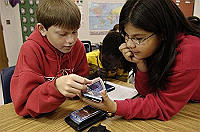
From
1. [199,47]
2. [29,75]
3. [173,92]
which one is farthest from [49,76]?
[199,47]

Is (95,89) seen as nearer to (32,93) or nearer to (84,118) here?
(84,118)

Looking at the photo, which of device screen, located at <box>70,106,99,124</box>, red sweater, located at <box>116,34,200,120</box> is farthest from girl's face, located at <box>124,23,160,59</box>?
device screen, located at <box>70,106,99,124</box>

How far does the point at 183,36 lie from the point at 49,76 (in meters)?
0.72

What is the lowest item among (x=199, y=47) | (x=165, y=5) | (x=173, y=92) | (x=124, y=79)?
(x=124, y=79)

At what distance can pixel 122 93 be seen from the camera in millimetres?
1003

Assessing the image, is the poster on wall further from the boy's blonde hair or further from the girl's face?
the girl's face

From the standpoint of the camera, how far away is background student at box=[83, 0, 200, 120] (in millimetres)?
704

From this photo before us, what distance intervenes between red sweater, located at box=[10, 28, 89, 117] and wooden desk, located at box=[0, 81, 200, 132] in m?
0.04

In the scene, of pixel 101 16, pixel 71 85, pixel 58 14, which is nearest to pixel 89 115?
pixel 71 85

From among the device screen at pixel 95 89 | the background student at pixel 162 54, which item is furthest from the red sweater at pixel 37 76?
the background student at pixel 162 54

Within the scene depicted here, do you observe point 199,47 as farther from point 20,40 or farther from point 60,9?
point 20,40

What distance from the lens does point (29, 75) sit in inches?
29.0

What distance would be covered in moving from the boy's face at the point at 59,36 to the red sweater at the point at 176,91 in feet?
1.34

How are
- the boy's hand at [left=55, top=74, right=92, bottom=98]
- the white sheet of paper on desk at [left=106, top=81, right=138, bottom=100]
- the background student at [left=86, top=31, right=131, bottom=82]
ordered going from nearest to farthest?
the boy's hand at [left=55, top=74, right=92, bottom=98] → the white sheet of paper on desk at [left=106, top=81, right=138, bottom=100] → the background student at [left=86, top=31, right=131, bottom=82]
